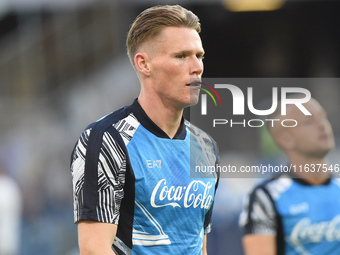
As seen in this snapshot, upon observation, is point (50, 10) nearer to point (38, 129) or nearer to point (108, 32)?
point (108, 32)

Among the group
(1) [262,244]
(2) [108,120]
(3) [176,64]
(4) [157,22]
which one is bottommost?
(1) [262,244]

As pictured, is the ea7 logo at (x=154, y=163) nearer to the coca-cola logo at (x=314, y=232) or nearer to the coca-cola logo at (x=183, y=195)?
the coca-cola logo at (x=183, y=195)

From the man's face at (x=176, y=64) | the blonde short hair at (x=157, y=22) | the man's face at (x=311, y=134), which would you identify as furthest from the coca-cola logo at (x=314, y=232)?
the blonde short hair at (x=157, y=22)

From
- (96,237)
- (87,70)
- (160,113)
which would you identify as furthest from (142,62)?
(87,70)

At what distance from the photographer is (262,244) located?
5.00m

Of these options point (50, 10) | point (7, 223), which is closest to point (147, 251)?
point (7, 223)

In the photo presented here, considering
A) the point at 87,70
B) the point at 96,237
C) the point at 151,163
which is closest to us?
the point at 96,237

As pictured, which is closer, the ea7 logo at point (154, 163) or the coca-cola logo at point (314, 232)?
the ea7 logo at point (154, 163)

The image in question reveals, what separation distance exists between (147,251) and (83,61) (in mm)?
12229

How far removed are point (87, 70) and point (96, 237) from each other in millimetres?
12217

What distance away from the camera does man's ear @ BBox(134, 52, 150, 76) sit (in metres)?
3.95

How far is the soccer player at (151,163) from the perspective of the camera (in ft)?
11.9

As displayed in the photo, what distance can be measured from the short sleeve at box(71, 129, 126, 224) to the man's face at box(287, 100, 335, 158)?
1.95 meters

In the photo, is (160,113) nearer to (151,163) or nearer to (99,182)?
(151,163)
